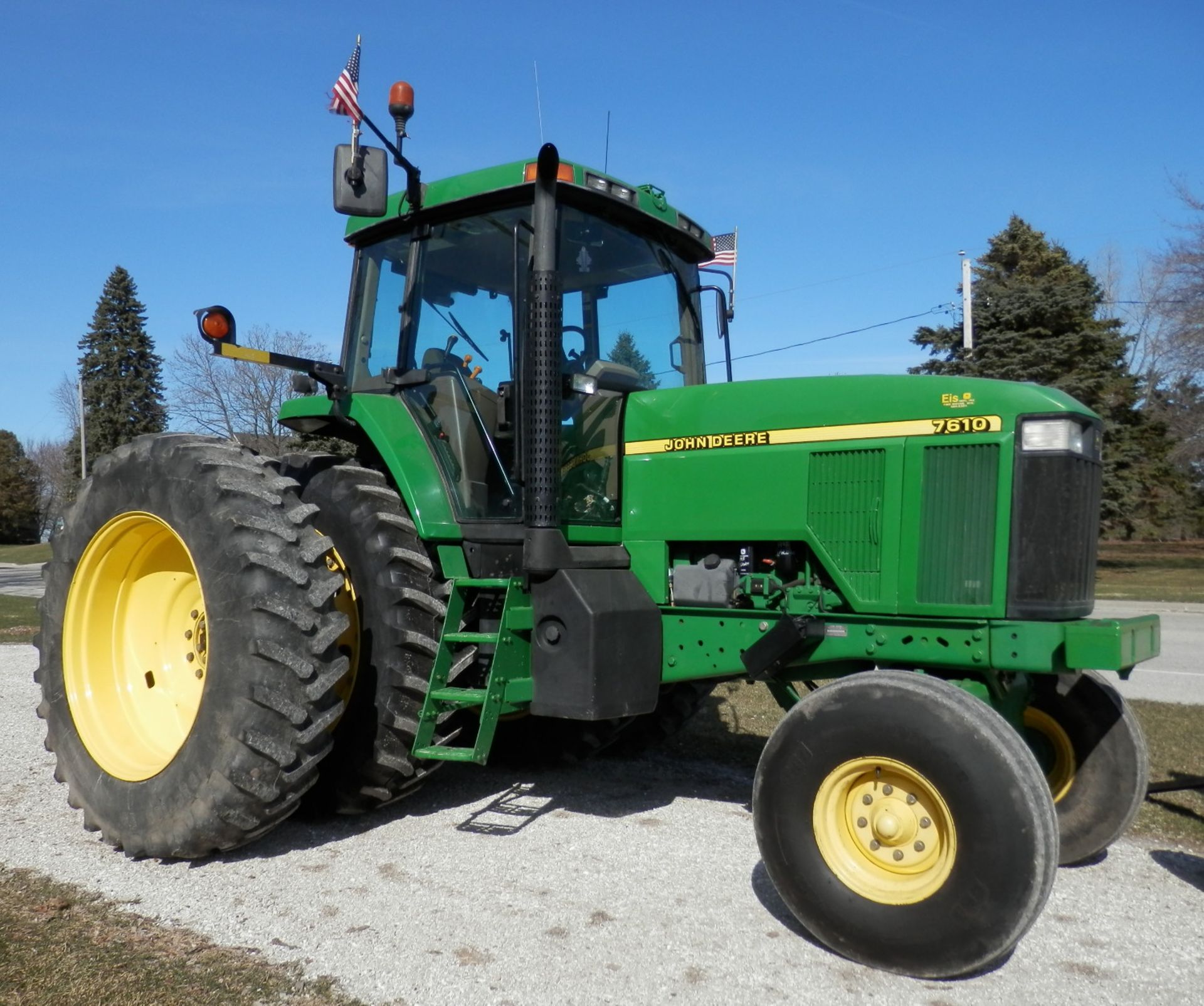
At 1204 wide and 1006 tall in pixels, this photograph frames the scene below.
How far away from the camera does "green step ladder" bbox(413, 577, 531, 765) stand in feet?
14.0

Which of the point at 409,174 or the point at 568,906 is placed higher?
the point at 409,174

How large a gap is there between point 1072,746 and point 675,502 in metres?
2.00

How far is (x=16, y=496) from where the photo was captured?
48.1m

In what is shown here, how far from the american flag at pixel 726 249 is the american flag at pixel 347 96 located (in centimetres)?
211

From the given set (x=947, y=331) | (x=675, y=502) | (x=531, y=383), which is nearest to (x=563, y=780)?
(x=675, y=502)

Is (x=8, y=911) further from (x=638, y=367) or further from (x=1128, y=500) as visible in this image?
(x=1128, y=500)

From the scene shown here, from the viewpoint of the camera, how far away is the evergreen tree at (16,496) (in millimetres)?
47656

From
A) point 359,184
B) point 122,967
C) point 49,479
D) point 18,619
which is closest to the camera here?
point 122,967

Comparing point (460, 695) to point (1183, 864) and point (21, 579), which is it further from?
point (21, 579)

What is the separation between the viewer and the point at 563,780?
5723 millimetres

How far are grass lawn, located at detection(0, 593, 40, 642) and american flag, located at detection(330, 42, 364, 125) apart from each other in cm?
733

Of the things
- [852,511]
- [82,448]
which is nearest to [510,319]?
[852,511]

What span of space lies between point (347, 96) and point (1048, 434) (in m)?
3.03

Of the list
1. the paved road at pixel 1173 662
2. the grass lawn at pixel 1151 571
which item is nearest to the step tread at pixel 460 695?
the paved road at pixel 1173 662
